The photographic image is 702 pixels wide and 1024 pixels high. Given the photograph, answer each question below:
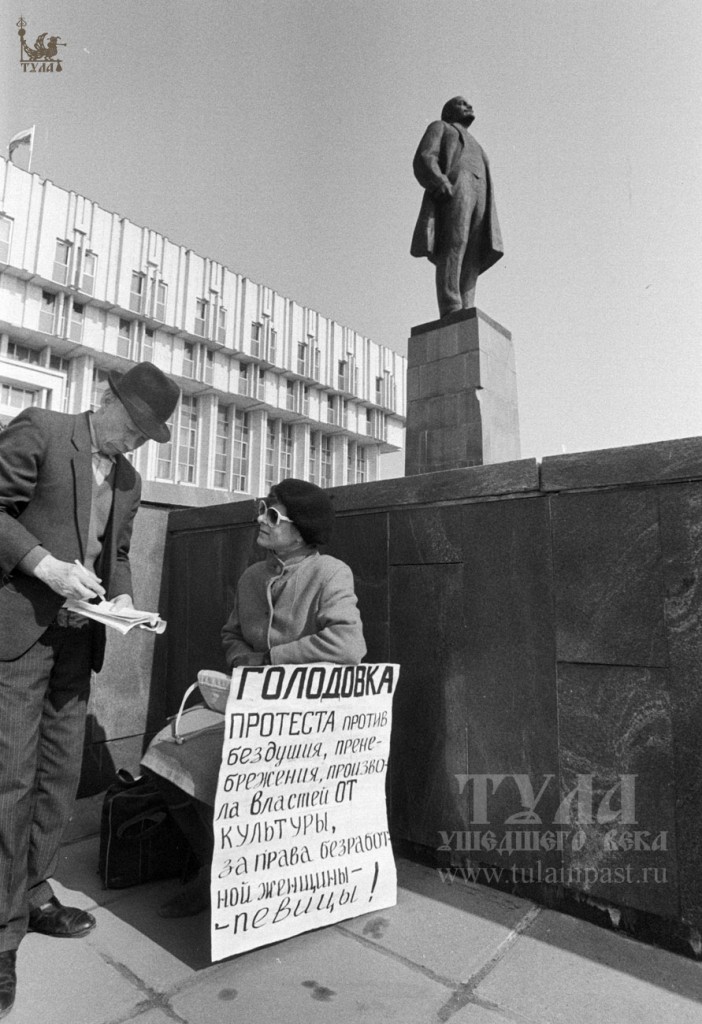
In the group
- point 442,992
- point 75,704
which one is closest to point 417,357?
point 75,704

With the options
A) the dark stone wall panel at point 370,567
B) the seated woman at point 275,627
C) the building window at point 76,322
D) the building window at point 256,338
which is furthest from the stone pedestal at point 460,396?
the building window at point 256,338

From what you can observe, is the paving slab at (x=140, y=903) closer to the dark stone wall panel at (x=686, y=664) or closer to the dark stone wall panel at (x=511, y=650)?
the dark stone wall panel at (x=511, y=650)

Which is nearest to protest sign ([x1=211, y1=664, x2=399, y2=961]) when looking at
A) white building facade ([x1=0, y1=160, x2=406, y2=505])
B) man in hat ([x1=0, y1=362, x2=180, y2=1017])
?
man in hat ([x1=0, y1=362, x2=180, y2=1017])

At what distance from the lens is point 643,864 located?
252cm

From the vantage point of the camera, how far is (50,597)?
2.46 m

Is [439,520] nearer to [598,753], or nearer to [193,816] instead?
[598,753]

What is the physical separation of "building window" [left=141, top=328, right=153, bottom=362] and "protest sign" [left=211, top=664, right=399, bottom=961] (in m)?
46.1

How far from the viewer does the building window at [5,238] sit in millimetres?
37594

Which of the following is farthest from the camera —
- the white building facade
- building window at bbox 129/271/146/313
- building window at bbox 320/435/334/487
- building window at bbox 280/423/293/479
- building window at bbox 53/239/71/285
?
building window at bbox 320/435/334/487

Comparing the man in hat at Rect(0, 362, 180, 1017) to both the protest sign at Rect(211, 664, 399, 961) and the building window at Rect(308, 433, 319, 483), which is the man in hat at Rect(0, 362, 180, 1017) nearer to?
the protest sign at Rect(211, 664, 399, 961)

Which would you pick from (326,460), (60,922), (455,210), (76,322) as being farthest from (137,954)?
(326,460)

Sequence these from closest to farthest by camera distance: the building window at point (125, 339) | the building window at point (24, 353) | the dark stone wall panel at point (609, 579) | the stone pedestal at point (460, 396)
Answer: the dark stone wall panel at point (609, 579) < the stone pedestal at point (460, 396) < the building window at point (24, 353) < the building window at point (125, 339)

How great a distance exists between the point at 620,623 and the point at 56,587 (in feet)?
7.43

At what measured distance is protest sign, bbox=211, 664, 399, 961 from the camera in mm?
2312
